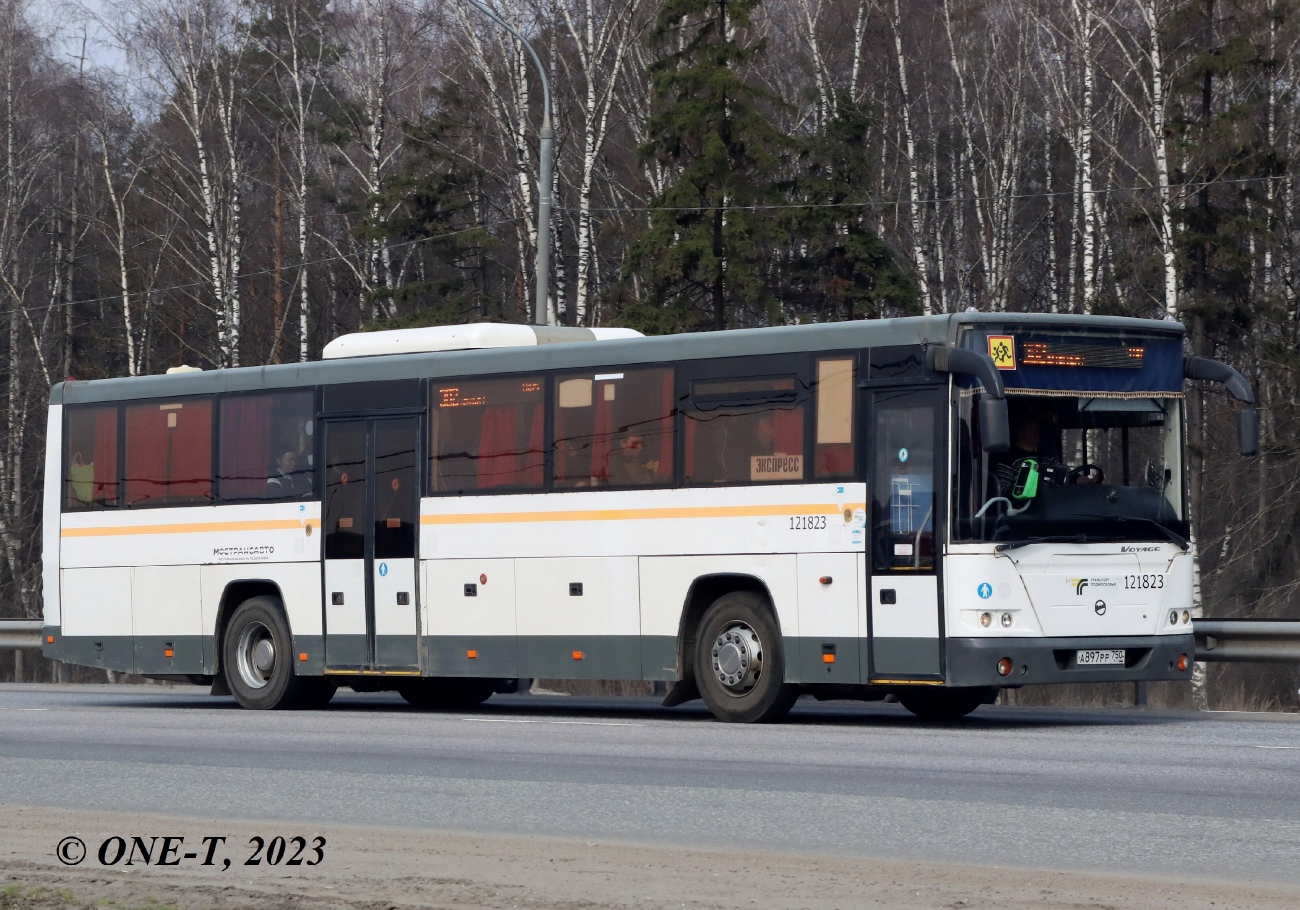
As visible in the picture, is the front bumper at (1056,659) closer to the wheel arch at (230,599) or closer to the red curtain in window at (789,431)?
the red curtain in window at (789,431)

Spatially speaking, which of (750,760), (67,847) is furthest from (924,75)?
(67,847)

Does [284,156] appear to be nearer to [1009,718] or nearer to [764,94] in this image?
[764,94]

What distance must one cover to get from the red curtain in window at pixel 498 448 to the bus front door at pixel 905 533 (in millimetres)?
3616

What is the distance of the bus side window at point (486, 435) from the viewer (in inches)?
703

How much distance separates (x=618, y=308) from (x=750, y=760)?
2366cm

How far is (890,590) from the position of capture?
15.5 m

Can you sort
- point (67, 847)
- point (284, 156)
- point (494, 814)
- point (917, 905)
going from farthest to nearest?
point (284, 156)
point (494, 814)
point (67, 847)
point (917, 905)

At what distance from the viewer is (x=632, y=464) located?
17156mm

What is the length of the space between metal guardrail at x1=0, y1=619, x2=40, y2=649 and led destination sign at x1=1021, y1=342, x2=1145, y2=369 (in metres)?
14.9

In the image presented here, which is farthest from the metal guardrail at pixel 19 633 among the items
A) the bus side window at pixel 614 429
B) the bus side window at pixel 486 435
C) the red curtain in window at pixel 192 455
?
the bus side window at pixel 614 429

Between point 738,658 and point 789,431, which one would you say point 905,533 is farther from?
point 738,658

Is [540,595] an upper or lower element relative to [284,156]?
lower

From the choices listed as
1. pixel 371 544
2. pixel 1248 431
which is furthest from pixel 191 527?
pixel 1248 431

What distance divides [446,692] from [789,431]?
592cm
